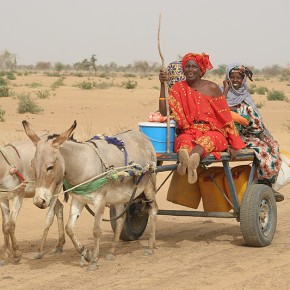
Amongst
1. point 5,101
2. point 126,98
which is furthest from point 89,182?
point 126,98

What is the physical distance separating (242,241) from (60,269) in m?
2.80

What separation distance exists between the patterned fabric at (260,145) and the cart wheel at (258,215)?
261 mm

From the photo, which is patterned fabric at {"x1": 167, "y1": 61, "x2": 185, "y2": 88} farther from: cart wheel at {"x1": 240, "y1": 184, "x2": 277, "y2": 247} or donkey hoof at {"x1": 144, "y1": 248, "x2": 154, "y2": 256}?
donkey hoof at {"x1": 144, "y1": 248, "x2": 154, "y2": 256}

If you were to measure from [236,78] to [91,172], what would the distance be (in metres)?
2.99

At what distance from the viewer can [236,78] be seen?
9297mm

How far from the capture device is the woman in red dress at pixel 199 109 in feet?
27.7

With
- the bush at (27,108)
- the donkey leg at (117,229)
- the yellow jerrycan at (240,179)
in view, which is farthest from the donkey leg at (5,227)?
the bush at (27,108)

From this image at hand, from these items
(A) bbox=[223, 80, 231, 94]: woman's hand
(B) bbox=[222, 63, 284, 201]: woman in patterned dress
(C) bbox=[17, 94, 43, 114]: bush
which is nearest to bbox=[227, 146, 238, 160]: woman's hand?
(B) bbox=[222, 63, 284, 201]: woman in patterned dress

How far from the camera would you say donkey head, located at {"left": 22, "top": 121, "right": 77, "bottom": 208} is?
6.66m

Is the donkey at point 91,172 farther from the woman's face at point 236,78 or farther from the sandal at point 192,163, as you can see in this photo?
the woman's face at point 236,78

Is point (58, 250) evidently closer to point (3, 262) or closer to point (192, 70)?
point (3, 262)

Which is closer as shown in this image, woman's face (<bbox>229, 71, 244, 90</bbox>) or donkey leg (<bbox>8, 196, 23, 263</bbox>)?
donkey leg (<bbox>8, 196, 23, 263</bbox>)

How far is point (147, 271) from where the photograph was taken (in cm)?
732

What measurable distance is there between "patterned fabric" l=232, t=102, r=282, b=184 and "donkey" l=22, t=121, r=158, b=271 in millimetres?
1505
